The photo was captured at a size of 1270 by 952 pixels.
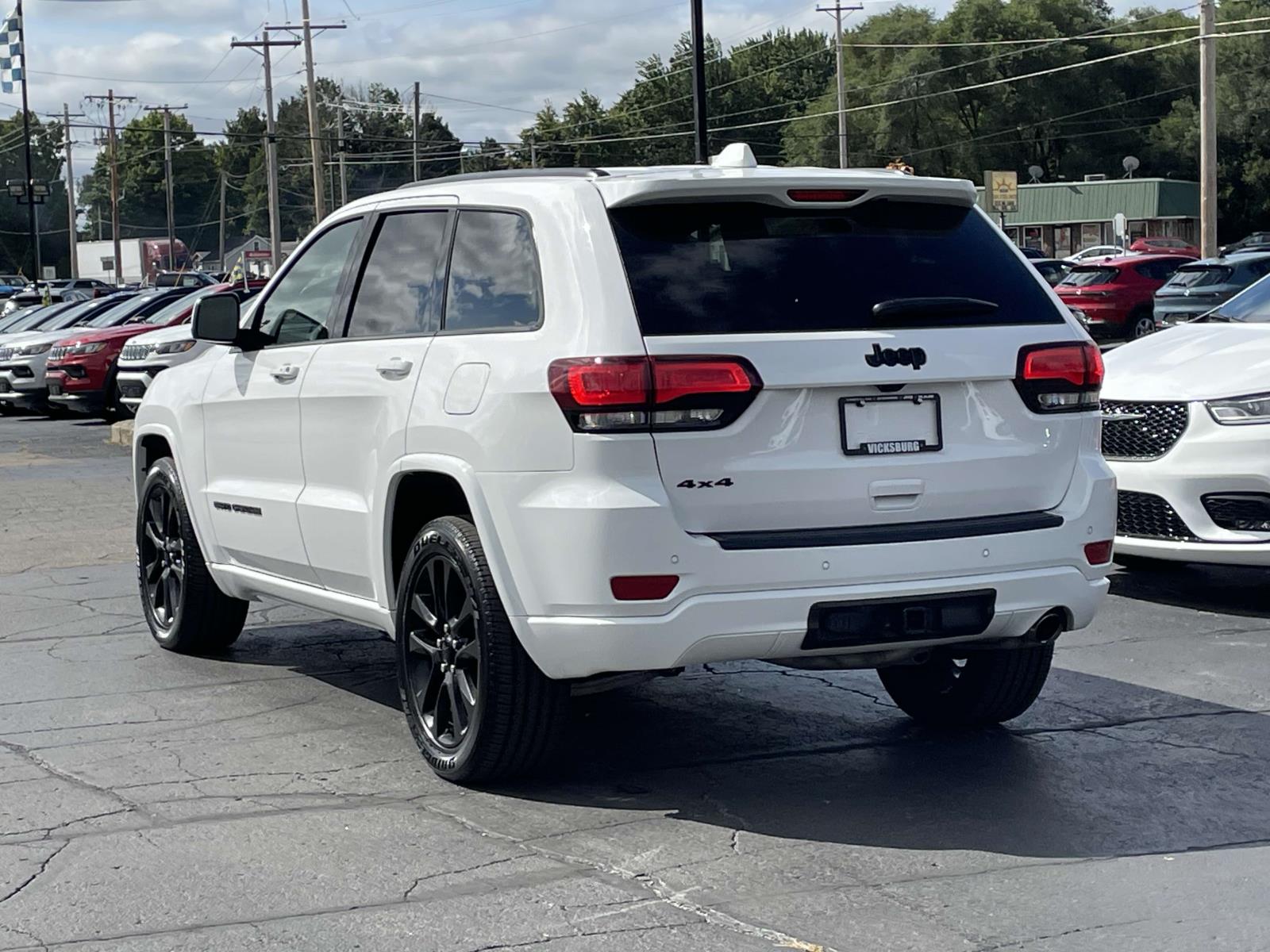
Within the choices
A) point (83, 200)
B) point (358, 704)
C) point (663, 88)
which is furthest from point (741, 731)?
point (83, 200)

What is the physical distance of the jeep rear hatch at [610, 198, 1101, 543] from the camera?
15.7 ft

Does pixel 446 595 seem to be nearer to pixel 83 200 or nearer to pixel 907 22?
pixel 907 22

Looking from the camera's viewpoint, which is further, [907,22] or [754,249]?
[907,22]

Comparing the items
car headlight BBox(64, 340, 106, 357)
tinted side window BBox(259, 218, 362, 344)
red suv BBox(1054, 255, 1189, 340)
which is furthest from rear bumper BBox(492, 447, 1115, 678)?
red suv BBox(1054, 255, 1189, 340)

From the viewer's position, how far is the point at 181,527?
7.27 meters

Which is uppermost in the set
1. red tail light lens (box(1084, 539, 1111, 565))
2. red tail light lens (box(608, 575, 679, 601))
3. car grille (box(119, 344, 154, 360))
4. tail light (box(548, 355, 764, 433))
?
tail light (box(548, 355, 764, 433))

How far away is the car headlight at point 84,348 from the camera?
77.6 ft

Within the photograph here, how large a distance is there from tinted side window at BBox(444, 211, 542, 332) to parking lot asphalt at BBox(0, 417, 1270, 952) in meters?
1.41

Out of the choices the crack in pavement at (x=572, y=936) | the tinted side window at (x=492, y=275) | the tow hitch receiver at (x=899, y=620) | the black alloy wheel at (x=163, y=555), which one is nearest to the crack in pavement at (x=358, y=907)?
the crack in pavement at (x=572, y=936)

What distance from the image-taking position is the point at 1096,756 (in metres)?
5.64

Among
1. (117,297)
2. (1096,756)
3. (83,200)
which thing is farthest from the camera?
(83,200)

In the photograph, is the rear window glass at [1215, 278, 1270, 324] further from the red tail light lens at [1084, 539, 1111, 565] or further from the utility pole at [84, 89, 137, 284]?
the utility pole at [84, 89, 137, 284]

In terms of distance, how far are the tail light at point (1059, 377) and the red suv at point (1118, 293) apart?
29.1 m

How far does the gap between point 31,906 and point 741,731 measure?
2.51 metres
